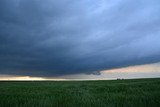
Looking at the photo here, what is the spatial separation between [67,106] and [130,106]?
260 cm

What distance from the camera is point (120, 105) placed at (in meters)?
8.88

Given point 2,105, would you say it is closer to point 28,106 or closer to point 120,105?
point 28,106

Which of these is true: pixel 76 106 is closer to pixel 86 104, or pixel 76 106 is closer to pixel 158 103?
pixel 86 104

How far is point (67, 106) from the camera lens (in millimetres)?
8812

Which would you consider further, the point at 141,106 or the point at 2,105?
the point at 2,105

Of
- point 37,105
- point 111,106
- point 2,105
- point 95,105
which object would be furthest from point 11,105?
point 111,106

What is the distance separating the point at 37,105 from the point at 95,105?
Answer: 8.09 feet

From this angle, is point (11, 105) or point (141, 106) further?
point (11, 105)

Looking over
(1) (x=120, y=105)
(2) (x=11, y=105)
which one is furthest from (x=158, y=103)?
(2) (x=11, y=105)

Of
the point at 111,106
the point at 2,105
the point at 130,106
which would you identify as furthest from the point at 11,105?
the point at 130,106

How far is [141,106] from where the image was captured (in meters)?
8.48

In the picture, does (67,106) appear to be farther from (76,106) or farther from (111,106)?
(111,106)

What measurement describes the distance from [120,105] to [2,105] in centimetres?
507

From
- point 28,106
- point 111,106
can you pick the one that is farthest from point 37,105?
point 111,106
